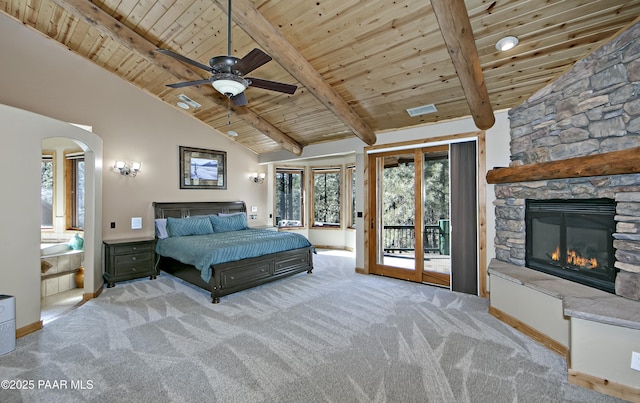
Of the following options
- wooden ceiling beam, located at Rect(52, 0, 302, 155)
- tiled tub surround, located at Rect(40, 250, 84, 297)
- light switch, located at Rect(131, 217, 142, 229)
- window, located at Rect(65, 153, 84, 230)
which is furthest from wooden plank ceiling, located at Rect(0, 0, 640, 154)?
tiled tub surround, located at Rect(40, 250, 84, 297)

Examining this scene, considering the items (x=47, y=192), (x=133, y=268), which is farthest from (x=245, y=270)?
(x=47, y=192)

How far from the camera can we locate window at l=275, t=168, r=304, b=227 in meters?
7.90

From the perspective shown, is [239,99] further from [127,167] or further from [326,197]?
[326,197]

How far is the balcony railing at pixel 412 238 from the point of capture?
4.58m

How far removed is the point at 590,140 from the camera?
2795mm

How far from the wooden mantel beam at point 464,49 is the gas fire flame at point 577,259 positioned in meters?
1.84

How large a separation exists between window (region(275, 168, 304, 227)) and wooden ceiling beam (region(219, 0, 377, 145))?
11.8 feet

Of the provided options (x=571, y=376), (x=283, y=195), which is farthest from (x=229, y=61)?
(x=283, y=195)

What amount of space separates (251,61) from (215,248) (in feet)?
8.43

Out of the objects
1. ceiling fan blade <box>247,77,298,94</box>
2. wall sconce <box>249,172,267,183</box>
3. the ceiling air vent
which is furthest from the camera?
wall sconce <box>249,172,267,183</box>

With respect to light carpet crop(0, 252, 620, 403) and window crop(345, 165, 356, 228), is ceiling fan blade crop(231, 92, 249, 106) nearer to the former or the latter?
light carpet crop(0, 252, 620, 403)

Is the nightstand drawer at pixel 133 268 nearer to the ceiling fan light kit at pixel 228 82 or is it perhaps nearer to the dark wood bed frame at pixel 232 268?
the dark wood bed frame at pixel 232 268

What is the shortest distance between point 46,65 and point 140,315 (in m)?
4.03

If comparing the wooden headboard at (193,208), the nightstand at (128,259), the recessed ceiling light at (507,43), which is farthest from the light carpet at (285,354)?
the recessed ceiling light at (507,43)
